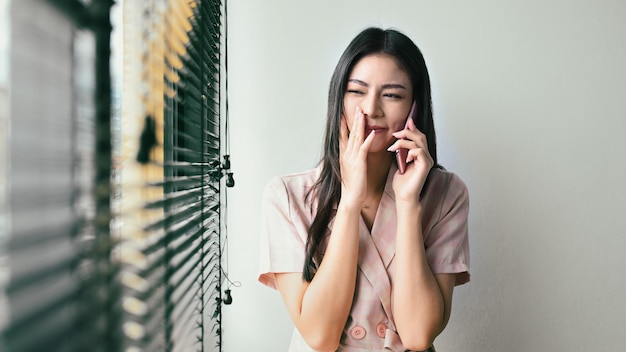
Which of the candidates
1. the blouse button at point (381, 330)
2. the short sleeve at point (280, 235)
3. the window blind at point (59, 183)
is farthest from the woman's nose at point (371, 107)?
the window blind at point (59, 183)

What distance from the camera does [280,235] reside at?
1.39m

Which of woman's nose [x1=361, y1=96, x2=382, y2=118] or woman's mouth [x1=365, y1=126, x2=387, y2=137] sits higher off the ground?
woman's nose [x1=361, y1=96, x2=382, y2=118]

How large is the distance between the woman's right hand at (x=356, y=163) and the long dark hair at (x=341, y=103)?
0.05 metres

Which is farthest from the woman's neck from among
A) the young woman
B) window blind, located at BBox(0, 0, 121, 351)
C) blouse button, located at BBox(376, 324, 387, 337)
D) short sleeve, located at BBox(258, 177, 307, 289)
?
window blind, located at BBox(0, 0, 121, 351)

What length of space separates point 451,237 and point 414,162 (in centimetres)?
22

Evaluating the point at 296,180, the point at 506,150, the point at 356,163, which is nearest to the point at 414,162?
the point at 356,163

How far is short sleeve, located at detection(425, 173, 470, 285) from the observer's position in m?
1.39

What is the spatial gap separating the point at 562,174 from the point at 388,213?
789 mm

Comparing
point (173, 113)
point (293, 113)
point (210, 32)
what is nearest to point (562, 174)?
point (293, 113)

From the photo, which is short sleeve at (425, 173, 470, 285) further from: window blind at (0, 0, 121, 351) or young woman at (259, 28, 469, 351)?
window blind at (0, 0, 121, 351)

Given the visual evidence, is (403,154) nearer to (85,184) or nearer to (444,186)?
(444,186)

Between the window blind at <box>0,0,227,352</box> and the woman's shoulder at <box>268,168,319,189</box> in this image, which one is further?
the woman's shoulder at <box>268,168,319,189</box>

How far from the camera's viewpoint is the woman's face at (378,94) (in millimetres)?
1373

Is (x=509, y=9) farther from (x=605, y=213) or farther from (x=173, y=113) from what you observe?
(x=173, y=113)
